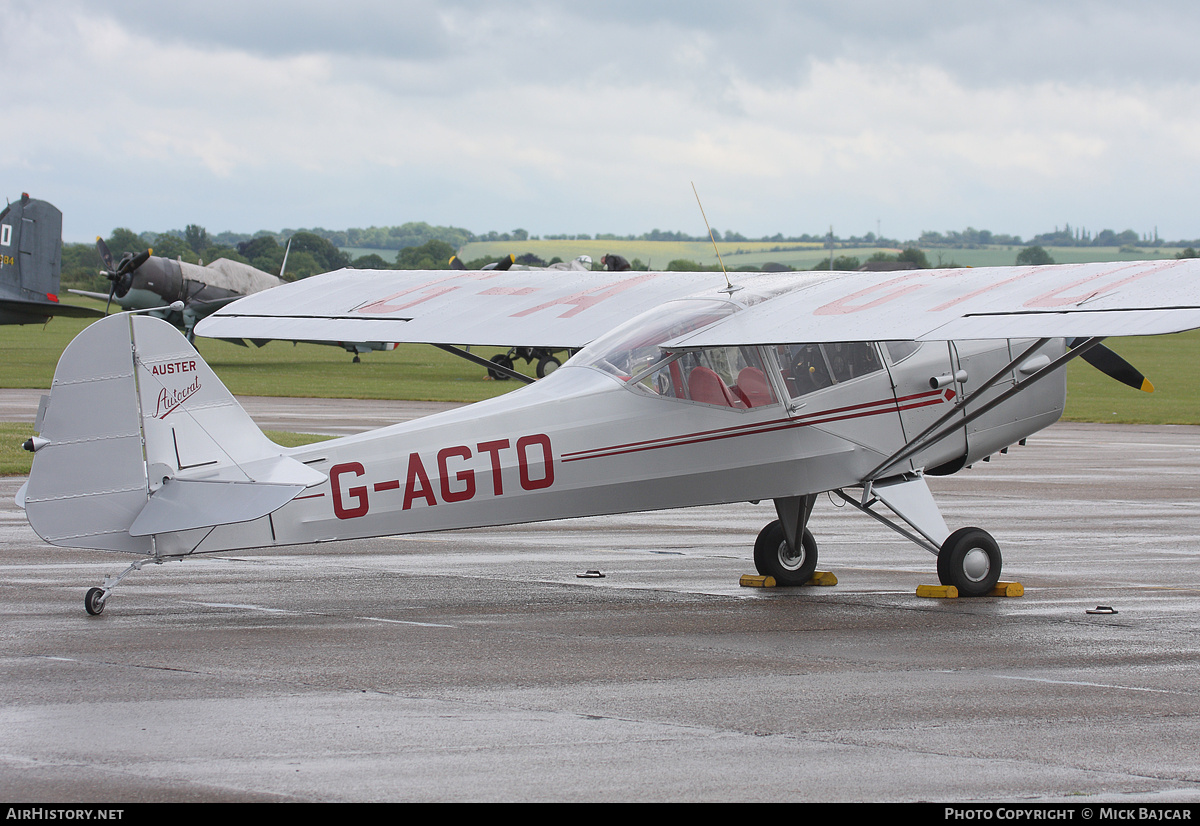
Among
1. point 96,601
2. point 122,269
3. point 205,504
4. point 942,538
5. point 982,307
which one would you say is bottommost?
point 96,601

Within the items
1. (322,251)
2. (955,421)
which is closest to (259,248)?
(322,251)

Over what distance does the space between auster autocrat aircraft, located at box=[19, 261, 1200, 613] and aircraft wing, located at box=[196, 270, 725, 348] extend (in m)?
0.03

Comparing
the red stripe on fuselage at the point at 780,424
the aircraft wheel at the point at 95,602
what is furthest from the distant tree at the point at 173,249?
the red stripe on fuselage at the point at 780,424

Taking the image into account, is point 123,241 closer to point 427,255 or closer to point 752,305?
point 427,255

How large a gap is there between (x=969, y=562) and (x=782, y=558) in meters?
1.50

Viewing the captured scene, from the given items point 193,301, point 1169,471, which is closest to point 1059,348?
point 1169,471

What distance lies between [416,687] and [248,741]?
1249mm

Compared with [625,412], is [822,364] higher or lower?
higher

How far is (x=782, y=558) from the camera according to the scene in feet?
34.9

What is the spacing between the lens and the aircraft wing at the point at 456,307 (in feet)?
34.1

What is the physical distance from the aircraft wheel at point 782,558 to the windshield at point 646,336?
2.07 m

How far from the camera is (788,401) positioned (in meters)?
9.66

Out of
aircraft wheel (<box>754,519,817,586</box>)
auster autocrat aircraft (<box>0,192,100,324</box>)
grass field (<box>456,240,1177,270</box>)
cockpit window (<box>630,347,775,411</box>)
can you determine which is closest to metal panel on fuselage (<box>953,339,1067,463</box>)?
aircraft wheel (<box>754,519,817,586</box>)

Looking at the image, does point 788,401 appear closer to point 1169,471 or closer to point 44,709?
point 44,709
